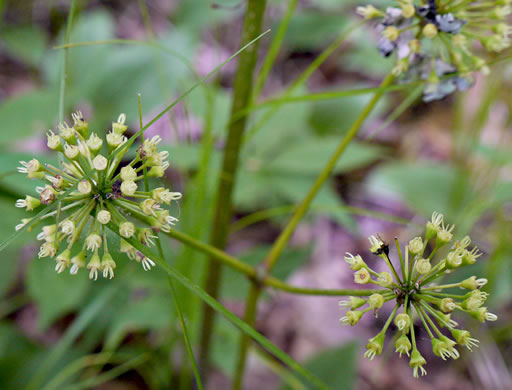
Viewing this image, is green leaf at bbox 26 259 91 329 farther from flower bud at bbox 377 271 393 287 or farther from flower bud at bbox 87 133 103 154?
flower bud at bbox 377 271 393 287

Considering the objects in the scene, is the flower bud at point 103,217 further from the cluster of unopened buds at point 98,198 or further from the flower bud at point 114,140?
the flower bud at point 114,140

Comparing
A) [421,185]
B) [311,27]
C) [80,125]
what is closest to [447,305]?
[80,125]

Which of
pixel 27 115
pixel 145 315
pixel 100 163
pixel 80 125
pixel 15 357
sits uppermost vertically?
pixel 27 115

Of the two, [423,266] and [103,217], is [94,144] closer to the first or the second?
[103,217]

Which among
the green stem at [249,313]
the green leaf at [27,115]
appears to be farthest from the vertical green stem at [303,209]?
the green leaf at [27,115]

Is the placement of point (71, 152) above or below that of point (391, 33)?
below

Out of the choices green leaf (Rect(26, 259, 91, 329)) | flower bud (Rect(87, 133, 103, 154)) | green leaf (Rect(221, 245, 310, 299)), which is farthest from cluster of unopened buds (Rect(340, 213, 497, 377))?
green leaf (Rect(26, 259, 91, 329))

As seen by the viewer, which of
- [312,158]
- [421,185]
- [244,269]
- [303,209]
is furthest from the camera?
[421,185]

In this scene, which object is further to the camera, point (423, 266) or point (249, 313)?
point (249, 313)
